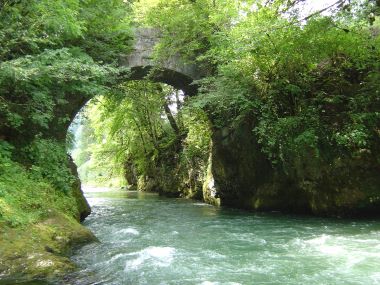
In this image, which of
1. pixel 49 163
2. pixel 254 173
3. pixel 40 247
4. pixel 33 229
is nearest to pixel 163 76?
pixel 254 173

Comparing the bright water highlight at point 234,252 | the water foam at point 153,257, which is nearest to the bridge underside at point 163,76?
the bright water highlight at point 234,252

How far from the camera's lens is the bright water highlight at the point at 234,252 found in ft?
15.4

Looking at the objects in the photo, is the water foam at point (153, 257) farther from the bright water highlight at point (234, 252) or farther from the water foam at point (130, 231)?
the water foam at point (130, 231)

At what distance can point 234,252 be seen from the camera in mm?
6066

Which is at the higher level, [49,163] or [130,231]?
[49,163]

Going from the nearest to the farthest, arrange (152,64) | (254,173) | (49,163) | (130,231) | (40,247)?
(40,247) < (130,231) < (49,163) < (254,173) < (152,64)

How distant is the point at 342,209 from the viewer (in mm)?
9156

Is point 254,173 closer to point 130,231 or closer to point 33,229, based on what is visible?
point 130,231

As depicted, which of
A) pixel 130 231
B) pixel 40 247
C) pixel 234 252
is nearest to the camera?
pixel 40 247

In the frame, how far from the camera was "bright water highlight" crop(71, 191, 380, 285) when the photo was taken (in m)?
4.69

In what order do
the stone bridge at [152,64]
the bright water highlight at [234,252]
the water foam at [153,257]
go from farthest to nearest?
the stone bridge at [152,64] → the water foam at [153,257] → the bright water highlight at [234,252]

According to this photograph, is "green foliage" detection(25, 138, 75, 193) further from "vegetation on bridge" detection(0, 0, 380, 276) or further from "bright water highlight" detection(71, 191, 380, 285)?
"bright water highlight" detection(71, 191, 380, 285)

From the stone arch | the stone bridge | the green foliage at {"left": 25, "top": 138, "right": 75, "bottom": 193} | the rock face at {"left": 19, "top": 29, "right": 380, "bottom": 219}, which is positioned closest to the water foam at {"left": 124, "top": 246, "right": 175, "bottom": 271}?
the green foliage at {"left": 25, "top": 138, "right": 75, "bottom": 193}

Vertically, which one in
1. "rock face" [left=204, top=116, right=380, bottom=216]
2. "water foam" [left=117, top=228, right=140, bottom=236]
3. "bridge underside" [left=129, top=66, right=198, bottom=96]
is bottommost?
"water foam" [left=117, top=228, right=140, bottom=236]
